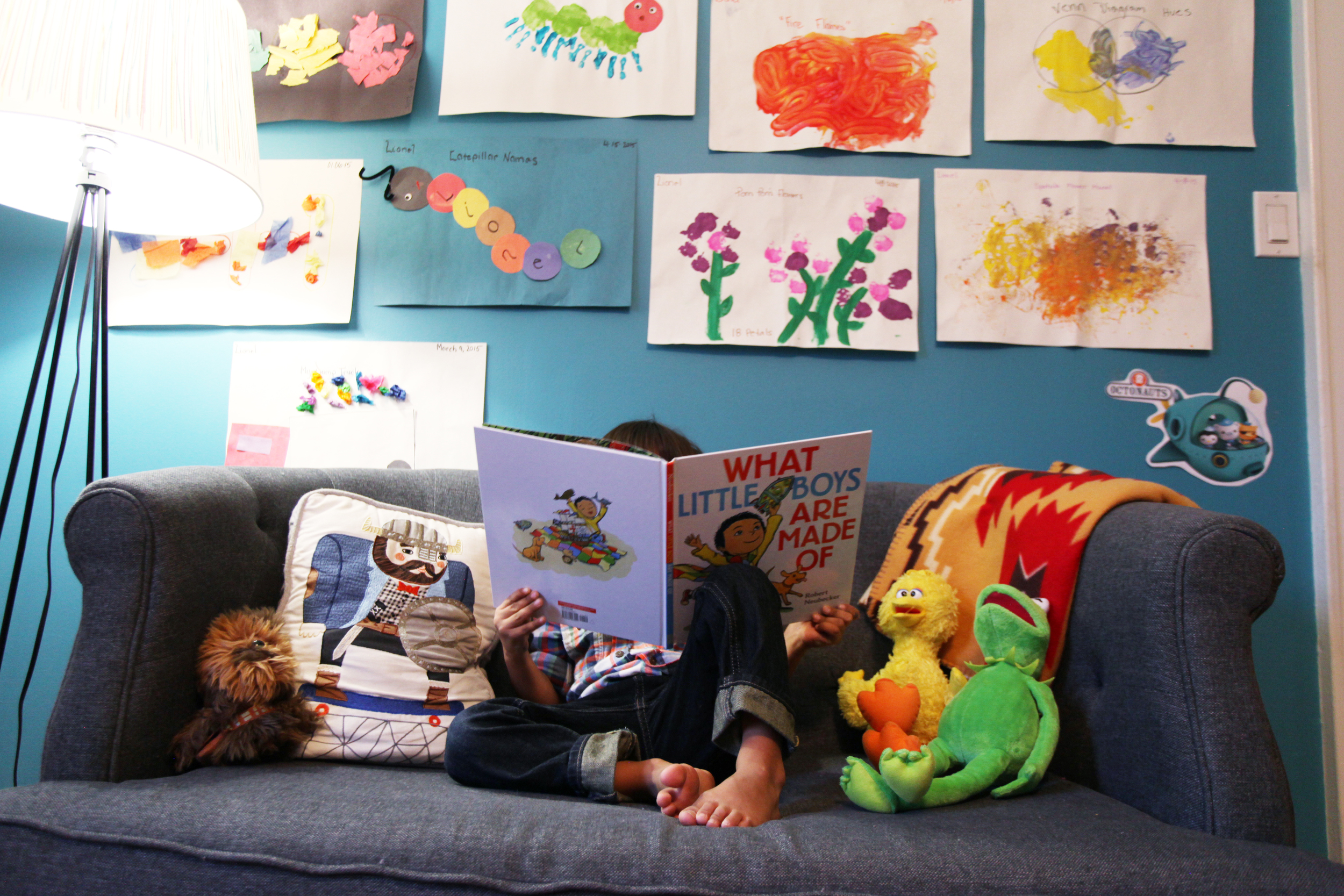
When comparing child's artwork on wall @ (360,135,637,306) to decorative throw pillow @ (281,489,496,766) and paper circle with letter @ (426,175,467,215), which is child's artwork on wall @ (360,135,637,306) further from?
decorative throw pillow @ (281,489,496,766)

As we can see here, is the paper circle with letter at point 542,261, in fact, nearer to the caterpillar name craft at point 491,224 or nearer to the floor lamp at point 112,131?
the caterpillar name craft at point 491,224

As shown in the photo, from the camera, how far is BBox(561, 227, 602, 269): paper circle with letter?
1439 mm

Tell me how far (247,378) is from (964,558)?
1.37 metres

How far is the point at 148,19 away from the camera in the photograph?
3.47 ft

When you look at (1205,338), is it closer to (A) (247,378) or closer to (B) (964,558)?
(B) (964,558)

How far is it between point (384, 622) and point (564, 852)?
0.50 metres

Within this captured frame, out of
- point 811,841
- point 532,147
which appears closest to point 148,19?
point 532,147

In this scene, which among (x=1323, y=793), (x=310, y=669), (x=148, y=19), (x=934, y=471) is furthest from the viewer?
(x=934, y=471)

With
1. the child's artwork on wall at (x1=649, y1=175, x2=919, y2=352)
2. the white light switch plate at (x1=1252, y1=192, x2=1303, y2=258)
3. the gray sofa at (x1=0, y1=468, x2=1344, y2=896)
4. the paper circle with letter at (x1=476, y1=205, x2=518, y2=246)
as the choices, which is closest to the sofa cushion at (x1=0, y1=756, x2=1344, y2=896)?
the gray sofa at (x1=0, y1=468, x2=1344, y2=896)

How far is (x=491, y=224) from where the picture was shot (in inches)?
57.4

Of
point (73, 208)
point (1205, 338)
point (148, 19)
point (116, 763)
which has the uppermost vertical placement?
point (148, 19)

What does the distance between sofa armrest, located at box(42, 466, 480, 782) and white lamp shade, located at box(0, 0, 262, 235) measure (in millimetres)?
517

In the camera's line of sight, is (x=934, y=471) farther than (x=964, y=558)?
Yes

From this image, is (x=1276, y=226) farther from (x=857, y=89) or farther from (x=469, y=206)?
(x=469, y=206)
